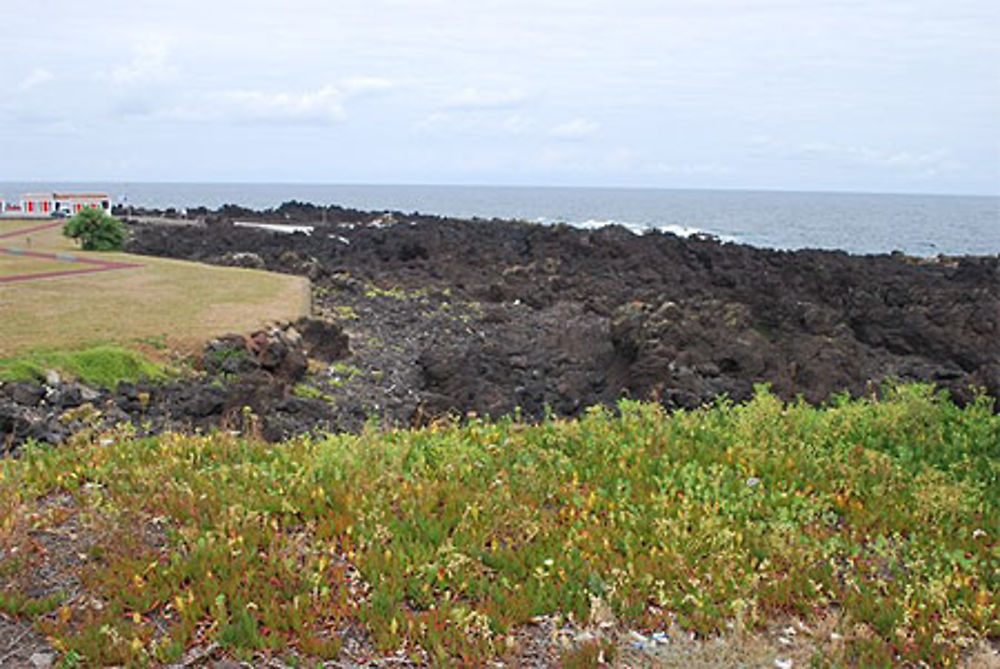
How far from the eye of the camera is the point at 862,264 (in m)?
35.8

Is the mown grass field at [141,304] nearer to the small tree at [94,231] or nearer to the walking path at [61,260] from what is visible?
the walking path at [61,260]

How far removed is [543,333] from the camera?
22.9m

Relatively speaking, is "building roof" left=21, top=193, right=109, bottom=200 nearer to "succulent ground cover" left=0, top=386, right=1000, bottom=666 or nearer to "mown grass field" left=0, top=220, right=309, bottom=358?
"mown grass field" left=0, top=220, right=309, bottom=358

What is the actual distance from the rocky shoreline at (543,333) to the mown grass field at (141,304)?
1094 millimetres

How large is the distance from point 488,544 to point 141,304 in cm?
1587

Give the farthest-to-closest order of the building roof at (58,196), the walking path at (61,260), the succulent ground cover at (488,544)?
the building roof at (58,196), the walking path at (61,260), the succulent ground cover at (488,544)

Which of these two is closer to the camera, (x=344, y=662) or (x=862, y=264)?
(x=344, y=662)

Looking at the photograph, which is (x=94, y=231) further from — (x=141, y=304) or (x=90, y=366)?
(x=90, y=366)

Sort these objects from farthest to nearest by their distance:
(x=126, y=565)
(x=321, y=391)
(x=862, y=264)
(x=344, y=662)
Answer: (x=862, y=264) < (x=321, y=391) < (x=126, y=565) < (x=344, y=662)

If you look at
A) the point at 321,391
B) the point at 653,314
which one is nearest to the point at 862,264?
the point at 653,314

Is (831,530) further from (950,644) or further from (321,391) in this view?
(321,391)

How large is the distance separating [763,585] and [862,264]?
33.3 m

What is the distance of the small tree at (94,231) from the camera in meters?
32.8

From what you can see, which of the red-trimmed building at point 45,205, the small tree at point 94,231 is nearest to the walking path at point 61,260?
the small tree at point 94,231
